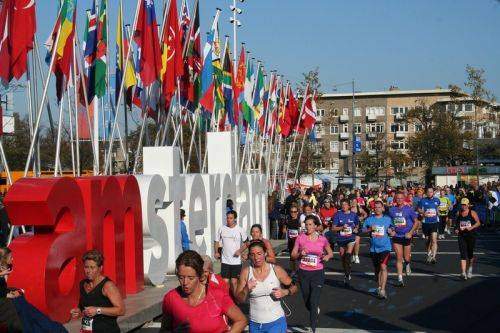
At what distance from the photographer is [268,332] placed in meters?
8.27

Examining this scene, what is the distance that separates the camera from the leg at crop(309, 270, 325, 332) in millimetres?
11391

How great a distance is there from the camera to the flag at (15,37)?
15.4 m

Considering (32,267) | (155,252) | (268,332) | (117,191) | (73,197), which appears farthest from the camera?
(155,252)

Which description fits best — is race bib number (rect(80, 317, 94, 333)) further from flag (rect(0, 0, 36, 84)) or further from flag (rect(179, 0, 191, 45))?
flag (rect(179, 0, 191, 45))

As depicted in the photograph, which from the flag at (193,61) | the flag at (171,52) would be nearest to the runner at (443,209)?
the flag at (193,61)

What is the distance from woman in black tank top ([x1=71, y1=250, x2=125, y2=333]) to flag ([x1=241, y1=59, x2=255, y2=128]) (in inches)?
953

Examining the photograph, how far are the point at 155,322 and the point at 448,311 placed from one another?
481cm

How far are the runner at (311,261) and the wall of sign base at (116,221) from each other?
344cm

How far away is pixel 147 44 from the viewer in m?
20.0

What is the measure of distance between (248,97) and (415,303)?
18.6 meters

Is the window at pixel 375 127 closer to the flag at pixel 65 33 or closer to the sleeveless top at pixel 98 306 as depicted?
the flag at pixel 65 33

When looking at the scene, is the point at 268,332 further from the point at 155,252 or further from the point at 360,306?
the point at 155,252

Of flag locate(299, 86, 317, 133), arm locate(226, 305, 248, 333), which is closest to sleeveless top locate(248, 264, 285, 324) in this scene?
arm locate(226, 305, 248, 333)

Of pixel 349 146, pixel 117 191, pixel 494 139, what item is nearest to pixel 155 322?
pixel 117 191
